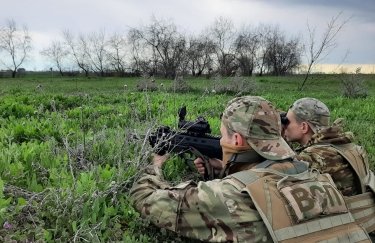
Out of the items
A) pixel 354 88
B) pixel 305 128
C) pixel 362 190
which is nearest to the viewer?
pixel 362 190

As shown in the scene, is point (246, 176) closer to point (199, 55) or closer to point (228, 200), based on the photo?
point (228, 200)

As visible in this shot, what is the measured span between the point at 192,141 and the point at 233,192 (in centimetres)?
115

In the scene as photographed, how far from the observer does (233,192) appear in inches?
123

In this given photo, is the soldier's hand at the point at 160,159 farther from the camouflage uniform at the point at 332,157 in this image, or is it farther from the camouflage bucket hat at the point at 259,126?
the camouflage uniform at the point at 332,157

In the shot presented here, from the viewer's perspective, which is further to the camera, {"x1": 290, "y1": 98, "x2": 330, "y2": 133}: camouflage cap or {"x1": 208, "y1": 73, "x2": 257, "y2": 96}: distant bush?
{"x1": 208, "y1": 73, "x2": 257, "y2": 96}: distant bush

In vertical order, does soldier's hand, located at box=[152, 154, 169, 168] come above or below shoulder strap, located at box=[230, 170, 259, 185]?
below

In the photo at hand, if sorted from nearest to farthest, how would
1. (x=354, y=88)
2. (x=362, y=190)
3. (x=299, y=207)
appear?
(x=299, y=207), (x=362, y=190), (x=354, y=88)

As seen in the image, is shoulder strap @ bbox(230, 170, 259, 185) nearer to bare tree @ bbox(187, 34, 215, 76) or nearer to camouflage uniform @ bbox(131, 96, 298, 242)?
camouflage uniform @ bbox(131, 96, 298, 242)

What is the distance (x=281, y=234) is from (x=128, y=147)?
2.18 m

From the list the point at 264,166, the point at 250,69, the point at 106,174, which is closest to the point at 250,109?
the point at 264,166

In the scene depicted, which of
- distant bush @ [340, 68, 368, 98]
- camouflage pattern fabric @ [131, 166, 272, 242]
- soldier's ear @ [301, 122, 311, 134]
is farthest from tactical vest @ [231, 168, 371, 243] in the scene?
distant bush @ [340, 68, 368, 98]

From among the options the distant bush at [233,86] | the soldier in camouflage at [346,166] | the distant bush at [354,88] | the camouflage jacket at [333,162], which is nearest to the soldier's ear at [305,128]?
the soldier in camouflage at [346,166]

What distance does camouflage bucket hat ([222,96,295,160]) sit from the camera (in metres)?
3.28

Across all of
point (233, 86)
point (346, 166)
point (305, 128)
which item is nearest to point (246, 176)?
point (346, 166)
